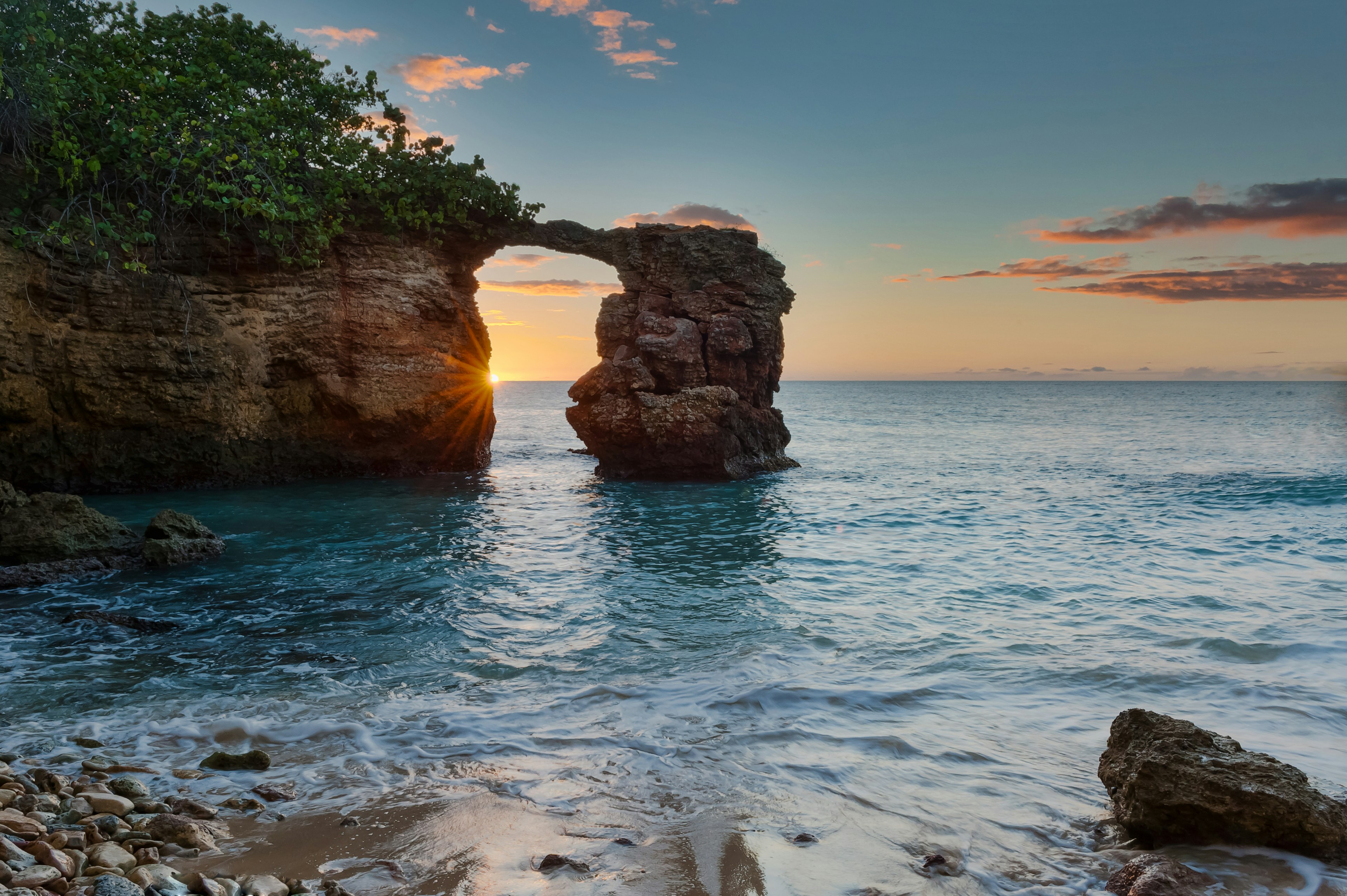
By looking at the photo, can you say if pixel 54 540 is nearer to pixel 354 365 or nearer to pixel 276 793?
pixel 276 793

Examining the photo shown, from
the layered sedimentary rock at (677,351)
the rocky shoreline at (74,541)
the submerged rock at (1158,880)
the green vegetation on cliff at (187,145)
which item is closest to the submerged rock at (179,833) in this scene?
the submerged rock at (1158,880)

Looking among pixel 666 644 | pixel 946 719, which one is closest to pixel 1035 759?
pixel 946 719

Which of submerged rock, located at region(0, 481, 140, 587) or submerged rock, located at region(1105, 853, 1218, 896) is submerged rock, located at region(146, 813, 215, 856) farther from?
submerged rock, located at region(0, 481, 140, 587)

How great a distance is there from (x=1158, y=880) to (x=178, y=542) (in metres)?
12.2

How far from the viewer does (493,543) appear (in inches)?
509

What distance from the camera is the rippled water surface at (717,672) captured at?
428cm

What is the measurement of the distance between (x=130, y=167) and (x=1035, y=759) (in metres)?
17.9

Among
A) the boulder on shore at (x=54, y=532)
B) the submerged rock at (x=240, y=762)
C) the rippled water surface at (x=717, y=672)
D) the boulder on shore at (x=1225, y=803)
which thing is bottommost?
the rippled water surface at (x=717, y=672)

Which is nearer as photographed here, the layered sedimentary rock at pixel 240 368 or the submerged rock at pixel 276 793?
the submerged rock at pixel 276 793

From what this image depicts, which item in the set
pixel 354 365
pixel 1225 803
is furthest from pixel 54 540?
pixel 1225 803

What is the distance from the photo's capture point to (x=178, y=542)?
10.9 metres

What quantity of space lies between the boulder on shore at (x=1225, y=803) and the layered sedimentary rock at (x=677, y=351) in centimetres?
1638

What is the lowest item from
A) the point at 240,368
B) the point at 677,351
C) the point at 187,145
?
the point at 240,368

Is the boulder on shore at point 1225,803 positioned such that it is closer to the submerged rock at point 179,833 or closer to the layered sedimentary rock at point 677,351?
the submerged rock at point 179,833
